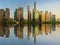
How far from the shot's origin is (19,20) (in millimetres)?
28828

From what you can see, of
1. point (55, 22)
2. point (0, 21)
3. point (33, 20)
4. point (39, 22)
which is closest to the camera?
point (0, 21)

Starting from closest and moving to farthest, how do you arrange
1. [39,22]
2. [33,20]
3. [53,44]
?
[53,44], [33,20], [39,22]

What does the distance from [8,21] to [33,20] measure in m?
4.82

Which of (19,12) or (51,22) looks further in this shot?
(51,22)

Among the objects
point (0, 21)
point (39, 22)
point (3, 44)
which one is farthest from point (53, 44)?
point (39, 22)

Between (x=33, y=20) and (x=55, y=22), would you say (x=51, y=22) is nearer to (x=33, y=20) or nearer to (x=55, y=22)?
(x=55, y=22)

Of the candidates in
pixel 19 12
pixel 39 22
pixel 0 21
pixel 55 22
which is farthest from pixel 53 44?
pixel 55 22

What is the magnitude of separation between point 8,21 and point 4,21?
1.75 ft

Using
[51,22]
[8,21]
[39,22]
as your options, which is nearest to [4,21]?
[8,21]

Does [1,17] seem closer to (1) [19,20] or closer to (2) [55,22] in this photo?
(1) [19,20]

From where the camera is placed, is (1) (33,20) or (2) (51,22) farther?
(2) (51,22)

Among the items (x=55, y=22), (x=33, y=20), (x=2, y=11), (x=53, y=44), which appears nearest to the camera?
(x=53, y=44)

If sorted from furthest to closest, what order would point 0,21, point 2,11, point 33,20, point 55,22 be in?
point 55,22, point 33,20, point 2,11, point 0,21

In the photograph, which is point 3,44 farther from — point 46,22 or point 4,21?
point 46,22
